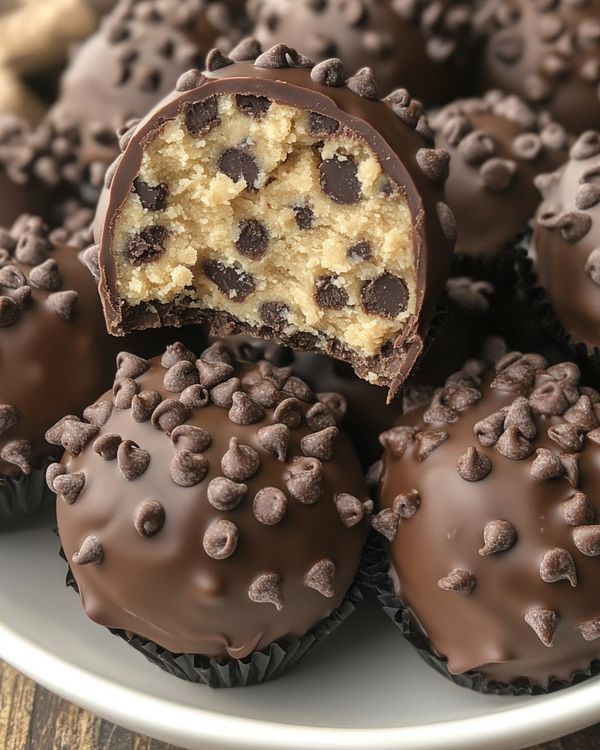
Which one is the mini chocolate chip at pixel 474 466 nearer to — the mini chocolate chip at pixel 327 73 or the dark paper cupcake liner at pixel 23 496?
the mini chocolate chip at pixel 327 73

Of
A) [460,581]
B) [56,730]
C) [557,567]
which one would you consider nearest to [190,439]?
[460,581]

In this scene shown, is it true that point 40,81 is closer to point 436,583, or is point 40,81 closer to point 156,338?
point 156,338

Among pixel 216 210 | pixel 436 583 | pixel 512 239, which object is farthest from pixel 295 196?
pixel 436 583

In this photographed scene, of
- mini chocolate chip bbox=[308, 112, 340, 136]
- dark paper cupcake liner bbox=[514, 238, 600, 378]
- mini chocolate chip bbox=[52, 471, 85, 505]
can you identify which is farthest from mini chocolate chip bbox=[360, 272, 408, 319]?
mini chocolate chip bbox=[52, 471, 85, 505]

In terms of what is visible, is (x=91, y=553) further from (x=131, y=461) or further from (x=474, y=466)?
(x=474, y=466)

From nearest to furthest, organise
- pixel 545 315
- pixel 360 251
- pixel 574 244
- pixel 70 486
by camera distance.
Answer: pixel 70 486
pixel 360 251
pixel 574 244
pixel 545 315

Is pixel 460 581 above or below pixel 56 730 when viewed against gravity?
above

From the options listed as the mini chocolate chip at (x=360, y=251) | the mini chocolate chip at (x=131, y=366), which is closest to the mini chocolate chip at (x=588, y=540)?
the mini chocolate chip at (x=360, y=251)
